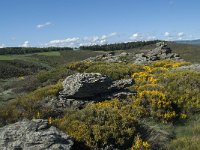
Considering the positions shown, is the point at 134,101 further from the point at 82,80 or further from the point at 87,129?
the point at 87,129

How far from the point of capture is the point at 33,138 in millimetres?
9469

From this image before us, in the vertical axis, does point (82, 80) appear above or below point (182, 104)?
above

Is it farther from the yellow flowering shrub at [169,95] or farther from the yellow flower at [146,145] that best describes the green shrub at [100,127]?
the yellow flowering shrub at [169,95]

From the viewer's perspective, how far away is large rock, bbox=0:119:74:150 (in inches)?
364

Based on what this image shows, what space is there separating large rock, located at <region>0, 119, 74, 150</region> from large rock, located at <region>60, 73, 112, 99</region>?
4.77 metres

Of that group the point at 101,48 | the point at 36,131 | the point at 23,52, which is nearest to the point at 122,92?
the point at 36,131

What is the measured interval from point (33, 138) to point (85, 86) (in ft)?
19.0

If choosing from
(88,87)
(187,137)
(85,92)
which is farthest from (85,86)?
(187,137)

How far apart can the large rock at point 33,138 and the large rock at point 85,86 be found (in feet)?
15.7

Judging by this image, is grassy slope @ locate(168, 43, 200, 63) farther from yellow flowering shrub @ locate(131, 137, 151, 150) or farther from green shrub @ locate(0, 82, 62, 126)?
yellow flowering shrub @ locate(131, 137, 151, 150)

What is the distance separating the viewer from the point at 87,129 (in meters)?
10.5

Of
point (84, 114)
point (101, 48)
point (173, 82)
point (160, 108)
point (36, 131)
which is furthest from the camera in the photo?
point (101, 48)

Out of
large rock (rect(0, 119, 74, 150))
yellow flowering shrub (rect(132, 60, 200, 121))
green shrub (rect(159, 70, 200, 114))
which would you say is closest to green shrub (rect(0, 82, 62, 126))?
large rock (rect(0, 119, 74, 150))

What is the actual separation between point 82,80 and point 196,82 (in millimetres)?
5945
